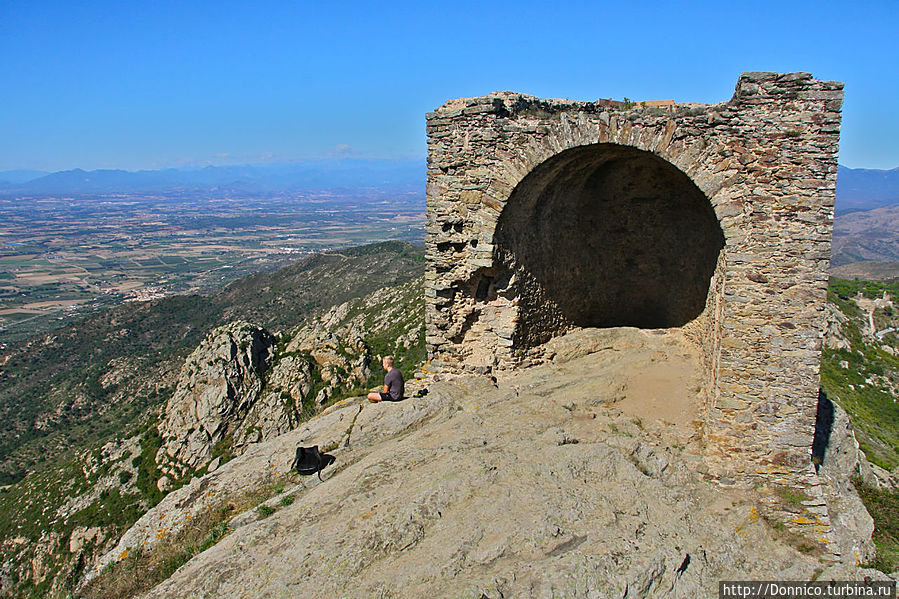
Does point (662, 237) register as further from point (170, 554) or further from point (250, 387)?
point (250, 387)

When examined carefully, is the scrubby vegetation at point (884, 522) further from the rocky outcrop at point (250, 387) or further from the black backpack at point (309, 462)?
the rocky outcrop at point (250, 387)

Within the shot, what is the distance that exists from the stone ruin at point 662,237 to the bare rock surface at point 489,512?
140 cm

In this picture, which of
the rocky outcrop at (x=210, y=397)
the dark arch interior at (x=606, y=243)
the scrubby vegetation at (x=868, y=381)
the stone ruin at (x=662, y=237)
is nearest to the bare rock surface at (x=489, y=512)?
the stone ruin at (x=662, y=237)

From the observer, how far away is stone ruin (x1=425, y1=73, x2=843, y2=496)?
8.32 metres

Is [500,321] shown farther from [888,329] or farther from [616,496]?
[888,329]

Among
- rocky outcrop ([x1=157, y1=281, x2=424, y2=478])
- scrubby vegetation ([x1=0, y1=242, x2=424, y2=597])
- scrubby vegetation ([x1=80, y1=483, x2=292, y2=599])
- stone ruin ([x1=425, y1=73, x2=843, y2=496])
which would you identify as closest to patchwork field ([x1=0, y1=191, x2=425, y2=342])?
scrubby vegetation ([x1=0, y1=242, x2=424, y2=597])

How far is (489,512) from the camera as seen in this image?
6.75 metres

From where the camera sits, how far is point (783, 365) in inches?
333

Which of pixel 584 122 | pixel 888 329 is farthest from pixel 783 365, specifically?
pixel 888 329

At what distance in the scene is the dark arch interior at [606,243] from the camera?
11688 millimetres

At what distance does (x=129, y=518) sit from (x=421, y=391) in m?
13.4

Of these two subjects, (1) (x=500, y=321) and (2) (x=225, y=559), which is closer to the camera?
(2) (x=225, y=559)

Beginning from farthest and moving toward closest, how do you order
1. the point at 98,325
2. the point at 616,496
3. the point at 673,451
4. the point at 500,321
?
the point at 98,325
the point at 500,321
the point at 673,451
the point at 616,496

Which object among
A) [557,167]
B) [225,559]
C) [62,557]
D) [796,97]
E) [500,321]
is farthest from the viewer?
[62,557]
